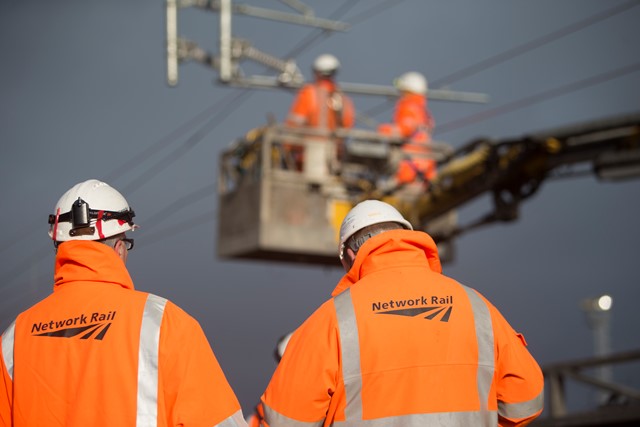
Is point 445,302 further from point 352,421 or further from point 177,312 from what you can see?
point 177,312

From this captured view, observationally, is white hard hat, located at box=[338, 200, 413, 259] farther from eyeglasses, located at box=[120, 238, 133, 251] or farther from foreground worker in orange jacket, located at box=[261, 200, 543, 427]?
eyeglasses, located at box=[120, 238, 133, 251]

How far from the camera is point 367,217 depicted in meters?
4.80

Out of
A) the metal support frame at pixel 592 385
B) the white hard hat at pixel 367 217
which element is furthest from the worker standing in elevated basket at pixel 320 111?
the white hard hat at pixel 367 217

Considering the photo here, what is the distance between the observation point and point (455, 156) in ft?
55.4

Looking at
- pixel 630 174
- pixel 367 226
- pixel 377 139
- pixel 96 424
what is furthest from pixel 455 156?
pixel 96 424

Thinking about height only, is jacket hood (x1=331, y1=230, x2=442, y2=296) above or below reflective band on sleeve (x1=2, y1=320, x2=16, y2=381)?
above

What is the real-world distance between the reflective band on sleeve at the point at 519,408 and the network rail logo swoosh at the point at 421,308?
472mm

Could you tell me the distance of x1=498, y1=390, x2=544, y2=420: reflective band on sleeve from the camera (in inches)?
180

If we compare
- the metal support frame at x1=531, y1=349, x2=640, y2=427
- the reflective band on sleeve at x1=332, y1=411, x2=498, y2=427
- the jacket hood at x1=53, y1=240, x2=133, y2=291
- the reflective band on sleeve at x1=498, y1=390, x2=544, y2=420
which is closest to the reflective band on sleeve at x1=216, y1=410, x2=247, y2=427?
Result: the reflective band on sleeve at x1=332, y1=411, x2=498, y2=427

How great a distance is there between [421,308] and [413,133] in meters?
14.7

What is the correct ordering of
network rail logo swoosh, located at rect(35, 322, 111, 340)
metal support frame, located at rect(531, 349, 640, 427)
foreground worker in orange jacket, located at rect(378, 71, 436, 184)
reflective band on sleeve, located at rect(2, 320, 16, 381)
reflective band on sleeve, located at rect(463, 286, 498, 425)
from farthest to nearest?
foreground worker in orange jacket, located at rect(378, 71, 436, 184) < metal support frame, located at rect(531, 349, 640, 427) < reflective band on sleeve, located at rect(463, 286, 498, 425) < reflective band on sleeve, located at rect(2, 320, 16, 381) < network rail logo swoosh, located at rect(35, 322, 111, 340)

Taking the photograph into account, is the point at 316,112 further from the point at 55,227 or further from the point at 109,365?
the point at 109,365

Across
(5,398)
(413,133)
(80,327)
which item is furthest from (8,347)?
(413,133)

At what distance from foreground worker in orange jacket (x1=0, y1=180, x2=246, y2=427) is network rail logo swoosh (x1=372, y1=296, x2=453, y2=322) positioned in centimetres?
75
